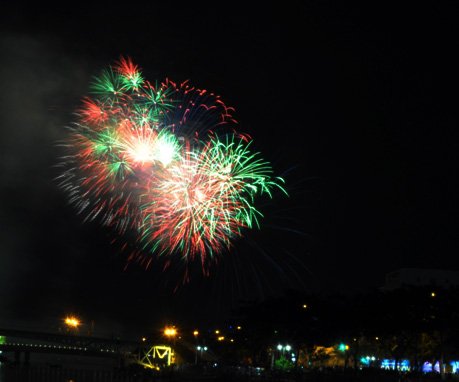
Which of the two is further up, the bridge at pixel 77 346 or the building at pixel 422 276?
the building at pixel 422 276

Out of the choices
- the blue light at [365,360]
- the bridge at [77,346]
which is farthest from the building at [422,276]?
the bridge at [77,346]

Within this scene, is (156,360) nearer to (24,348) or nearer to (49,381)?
(24,348)

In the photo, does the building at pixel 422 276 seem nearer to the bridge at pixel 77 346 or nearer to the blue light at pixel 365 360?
the blue light at pixel 365 360

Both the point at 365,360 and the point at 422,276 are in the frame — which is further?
the point at 422,276

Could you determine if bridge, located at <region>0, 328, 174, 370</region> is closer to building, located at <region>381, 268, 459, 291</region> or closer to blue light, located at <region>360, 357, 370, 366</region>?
blue light, located at <region>360, 357, 370, 366</region>

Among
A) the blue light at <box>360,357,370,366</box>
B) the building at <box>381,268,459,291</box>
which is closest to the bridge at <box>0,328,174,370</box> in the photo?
the blue light at <box>360,357,370,366</box>

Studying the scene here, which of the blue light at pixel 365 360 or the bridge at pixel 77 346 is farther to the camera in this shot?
the bridge at pixel 77 346

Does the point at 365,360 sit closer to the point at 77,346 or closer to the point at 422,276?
the point at 422,276

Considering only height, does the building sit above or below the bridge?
above

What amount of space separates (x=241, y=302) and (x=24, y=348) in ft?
130

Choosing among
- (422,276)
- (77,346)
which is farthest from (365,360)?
(77,346)

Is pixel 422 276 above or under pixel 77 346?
above

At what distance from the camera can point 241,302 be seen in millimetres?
86562

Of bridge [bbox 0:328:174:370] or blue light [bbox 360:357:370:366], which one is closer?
blue light [bbox 360:357:370:366]
